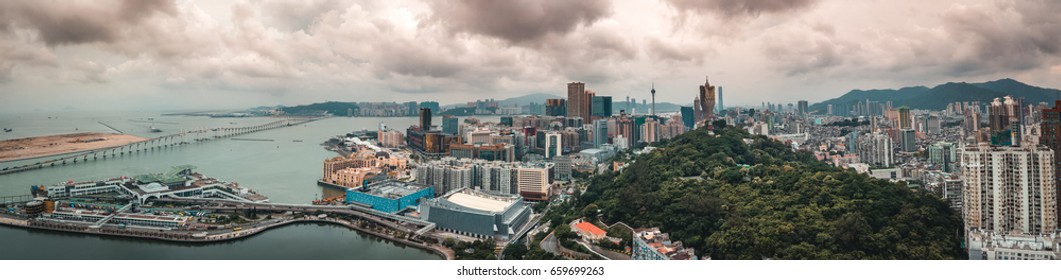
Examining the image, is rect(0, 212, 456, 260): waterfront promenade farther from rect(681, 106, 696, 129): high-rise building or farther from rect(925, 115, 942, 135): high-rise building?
rect(681, 106, 696, 129): high-rise building

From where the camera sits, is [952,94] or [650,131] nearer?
[952,94]

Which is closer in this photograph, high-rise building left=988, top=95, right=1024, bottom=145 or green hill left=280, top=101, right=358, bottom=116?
high-rise building left=988, top=95, right=1024, bottom=145

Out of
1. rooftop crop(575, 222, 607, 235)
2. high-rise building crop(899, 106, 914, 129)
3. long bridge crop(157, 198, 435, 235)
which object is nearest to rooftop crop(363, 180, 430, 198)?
long bridge crop(157, 198, 435, 235)

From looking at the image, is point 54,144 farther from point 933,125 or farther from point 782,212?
point 933,125

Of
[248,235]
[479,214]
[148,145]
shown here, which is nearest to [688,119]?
[479,214]
